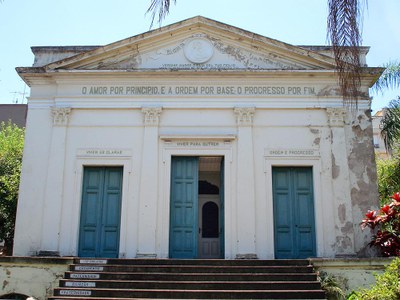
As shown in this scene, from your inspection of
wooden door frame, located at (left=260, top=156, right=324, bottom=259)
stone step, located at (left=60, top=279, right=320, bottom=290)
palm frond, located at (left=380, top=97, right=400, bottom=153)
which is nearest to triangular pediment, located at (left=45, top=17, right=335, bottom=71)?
wooden door frame, located at (left=260, top=156, right=324, bottom=259)

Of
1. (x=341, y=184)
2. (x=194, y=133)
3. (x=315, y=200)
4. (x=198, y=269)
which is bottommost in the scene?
(x=198, y=269)

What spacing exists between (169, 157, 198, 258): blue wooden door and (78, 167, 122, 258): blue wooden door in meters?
1.53

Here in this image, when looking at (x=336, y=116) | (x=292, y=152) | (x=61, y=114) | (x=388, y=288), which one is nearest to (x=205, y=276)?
(x=388, y=288)

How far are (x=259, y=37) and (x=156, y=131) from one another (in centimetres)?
407

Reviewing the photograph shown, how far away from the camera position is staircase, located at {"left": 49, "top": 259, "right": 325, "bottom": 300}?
360 inches

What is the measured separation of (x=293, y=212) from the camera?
12.7 m

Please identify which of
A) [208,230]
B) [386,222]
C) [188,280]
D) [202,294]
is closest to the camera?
[202,294]

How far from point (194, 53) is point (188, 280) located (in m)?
6.88

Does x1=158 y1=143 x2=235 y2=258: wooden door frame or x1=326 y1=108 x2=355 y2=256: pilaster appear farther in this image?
x1=158 y1=143 x2=235 y2=258: wooden door frame

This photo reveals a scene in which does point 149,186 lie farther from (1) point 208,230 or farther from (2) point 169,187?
(1) point 208,230

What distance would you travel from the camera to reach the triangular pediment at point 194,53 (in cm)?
1345

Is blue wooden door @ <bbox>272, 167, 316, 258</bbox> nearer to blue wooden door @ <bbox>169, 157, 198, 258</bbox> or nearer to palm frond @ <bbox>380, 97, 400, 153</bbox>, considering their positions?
blue wooden door @ <bbox>169, 157, 198, 258</bbox>

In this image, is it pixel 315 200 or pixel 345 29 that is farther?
pixel 315 200

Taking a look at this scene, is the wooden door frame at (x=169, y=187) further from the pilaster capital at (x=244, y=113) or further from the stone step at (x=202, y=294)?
the stone step at (x=202, y=294)
